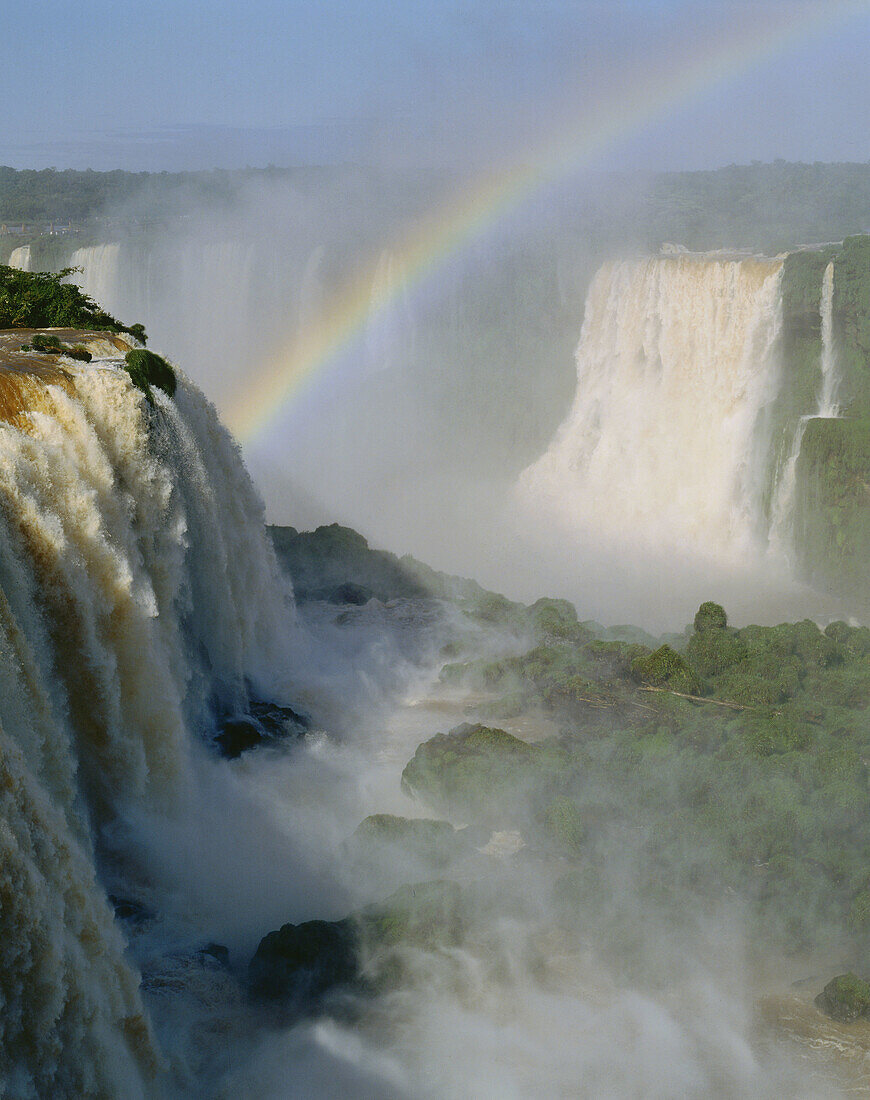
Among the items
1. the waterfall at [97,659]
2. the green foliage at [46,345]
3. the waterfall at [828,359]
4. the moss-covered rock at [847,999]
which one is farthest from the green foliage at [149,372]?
the waterfall at [828,359]

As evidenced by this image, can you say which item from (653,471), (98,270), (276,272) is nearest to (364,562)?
(653,471)

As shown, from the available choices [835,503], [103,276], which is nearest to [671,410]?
[835,503]

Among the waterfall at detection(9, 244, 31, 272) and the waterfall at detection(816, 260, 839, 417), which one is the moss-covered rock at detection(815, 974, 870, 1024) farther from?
the waterfall at detection(9, 244, 31, 272)

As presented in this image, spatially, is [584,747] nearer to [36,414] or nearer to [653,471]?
[36,414]

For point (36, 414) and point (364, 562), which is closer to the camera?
point (36, 414)

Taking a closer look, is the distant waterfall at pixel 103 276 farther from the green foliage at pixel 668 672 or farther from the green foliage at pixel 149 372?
the green foliage at pixel 668 672

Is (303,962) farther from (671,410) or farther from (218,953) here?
(671,410)
